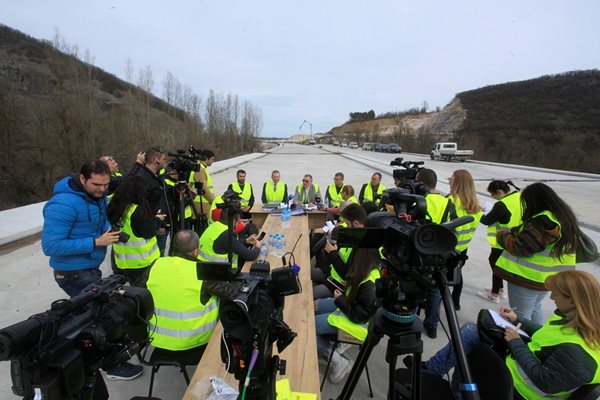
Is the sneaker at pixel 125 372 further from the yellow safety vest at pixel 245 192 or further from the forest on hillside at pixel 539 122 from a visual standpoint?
the forest on hillside at pixel 539 122

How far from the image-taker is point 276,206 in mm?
6820

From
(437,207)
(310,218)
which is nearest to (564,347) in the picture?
(437,207)

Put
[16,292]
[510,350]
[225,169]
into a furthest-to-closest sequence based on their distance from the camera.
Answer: [225,169]
[16,292]
[510,350]

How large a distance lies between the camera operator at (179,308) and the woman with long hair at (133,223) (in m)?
0.96

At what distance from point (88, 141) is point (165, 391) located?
1218cm

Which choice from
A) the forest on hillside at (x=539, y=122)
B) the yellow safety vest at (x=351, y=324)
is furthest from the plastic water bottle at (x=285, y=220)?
the forest on hillside at (x=539, y=122)

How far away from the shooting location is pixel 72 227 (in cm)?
267

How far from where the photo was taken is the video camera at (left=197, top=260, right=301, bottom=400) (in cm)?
105

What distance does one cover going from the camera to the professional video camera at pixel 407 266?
1.21 meters

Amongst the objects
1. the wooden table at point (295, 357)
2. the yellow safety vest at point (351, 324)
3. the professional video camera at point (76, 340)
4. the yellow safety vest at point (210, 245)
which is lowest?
the yellow safety vest at point (351, 324)

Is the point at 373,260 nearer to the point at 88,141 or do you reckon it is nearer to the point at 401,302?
the point at 401,302

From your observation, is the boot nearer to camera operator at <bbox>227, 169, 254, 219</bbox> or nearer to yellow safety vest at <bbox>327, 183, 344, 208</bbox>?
camera operator at <bbox>227, 169, 254, 219</bbox>

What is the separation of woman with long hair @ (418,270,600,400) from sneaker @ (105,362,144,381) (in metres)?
3.09

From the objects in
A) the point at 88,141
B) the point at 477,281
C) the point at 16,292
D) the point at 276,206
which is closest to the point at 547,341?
the point at 477,281
